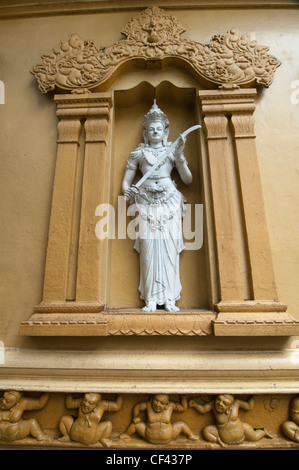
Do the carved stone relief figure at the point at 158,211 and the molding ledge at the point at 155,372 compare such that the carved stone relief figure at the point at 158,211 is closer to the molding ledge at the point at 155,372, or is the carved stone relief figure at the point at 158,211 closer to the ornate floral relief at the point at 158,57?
the molding ledge at the point at 155,372

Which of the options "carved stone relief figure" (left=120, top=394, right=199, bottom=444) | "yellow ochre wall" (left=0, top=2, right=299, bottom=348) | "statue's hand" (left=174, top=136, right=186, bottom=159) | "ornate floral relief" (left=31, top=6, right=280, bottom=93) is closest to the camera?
"carved stone relief figure" (left=120, top=394, right=199, bottom=444)

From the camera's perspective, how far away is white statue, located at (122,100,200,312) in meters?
3.04

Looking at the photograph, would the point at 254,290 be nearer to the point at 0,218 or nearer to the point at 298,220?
the point at 298,220

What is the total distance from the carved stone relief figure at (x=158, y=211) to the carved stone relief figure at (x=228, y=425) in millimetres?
889

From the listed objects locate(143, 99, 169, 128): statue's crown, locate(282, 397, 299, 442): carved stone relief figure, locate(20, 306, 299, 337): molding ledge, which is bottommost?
locate(282, 397, 299, 442): carved stone relief figure

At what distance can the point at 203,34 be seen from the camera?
3766 mm

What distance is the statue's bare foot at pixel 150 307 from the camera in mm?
2854

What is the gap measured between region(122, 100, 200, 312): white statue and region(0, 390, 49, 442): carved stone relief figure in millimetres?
1326

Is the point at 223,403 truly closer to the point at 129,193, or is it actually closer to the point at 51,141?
the point at 129,193

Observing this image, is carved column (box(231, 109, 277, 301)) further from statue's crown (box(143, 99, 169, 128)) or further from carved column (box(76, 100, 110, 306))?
carved column (box(76, 100, 110, 306))

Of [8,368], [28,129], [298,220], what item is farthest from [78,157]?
[298,220]

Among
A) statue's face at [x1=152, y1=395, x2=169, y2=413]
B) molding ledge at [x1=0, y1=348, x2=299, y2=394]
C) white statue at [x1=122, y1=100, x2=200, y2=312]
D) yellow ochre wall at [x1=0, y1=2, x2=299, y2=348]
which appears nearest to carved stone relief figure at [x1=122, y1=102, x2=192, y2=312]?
white statue at [x1=122, y1=100, x2=200, y2=312]

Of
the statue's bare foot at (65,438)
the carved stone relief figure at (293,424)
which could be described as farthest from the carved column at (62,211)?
the carved stone relief figure at (293,424)

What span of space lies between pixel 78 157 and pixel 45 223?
88cm
